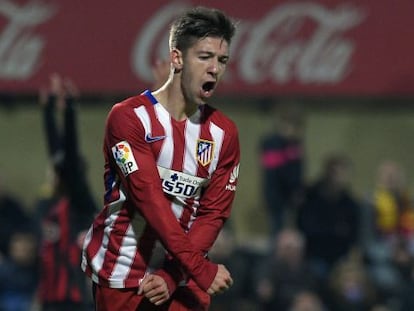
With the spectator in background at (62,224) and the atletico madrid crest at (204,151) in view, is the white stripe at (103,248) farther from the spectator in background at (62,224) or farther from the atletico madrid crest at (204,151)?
the spectator in background at (62,224)

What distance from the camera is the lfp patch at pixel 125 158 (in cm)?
470

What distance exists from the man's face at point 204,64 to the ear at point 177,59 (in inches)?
0.8

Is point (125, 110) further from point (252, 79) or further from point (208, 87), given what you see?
point (252, 79)

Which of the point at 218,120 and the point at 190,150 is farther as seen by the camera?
the point at 218,120

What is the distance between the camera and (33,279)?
1028 cm

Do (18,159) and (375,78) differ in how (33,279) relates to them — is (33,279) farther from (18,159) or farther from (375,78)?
(375,78)

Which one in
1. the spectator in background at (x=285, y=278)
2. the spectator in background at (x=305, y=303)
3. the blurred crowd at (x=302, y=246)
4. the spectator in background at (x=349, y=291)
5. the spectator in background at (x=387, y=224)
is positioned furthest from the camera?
the spectator in background at (x=387, y=224)

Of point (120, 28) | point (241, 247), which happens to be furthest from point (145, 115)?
point (120, 28)

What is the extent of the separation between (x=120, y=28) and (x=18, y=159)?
190 cm

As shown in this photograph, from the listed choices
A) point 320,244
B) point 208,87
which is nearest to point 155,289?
point 208,87

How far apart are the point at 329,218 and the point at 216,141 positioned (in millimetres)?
5811

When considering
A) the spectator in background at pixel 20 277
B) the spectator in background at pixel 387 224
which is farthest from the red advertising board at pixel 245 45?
the spectator in background at pixel 20 277

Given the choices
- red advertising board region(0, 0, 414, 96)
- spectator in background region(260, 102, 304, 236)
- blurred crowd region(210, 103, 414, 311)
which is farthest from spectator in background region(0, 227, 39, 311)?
red advertising board region(0, 0, 414, 96)

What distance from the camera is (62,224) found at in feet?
24.8
